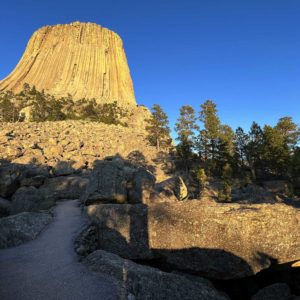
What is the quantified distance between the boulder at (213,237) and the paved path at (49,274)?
254 centimetres

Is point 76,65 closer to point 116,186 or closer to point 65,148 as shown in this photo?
point 65,148

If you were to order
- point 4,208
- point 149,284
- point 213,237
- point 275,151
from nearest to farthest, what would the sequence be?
point 149,284 → point 213,237 → point 4,208 → point 275,151

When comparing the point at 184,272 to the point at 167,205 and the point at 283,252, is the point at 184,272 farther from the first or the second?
the point at 283,252

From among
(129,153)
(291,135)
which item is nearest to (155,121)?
(129,153)

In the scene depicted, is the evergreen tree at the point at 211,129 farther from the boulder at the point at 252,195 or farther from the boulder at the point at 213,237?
the boulder at the point at 213,237

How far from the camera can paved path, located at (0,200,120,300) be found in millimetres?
7293

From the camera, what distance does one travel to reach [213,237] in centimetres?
1152

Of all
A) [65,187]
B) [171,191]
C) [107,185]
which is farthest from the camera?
[65,187]

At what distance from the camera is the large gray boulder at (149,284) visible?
25.5 feet

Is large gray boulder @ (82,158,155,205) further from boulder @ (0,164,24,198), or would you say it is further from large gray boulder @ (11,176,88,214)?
boulder @ (0,164,24,198)

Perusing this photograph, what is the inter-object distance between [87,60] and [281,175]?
94.1 m

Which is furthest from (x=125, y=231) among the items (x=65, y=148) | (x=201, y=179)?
(x=65, y=148)

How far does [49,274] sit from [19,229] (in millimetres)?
4223

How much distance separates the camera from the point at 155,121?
179 ft
